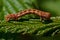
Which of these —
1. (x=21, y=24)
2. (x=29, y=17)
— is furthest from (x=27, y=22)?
(x=29, y=17)

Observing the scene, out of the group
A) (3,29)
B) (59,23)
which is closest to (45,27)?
(59,23)

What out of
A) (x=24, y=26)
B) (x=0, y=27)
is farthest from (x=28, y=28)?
(x=0, y=27)

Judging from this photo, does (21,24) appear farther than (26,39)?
Yes

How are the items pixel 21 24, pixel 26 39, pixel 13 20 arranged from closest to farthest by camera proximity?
1. pixel 26 39
2. pixel 21 24
3. pixel 13 20

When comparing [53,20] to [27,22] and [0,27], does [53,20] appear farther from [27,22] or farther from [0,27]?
[0,27]

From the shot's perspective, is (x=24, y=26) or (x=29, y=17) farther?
(x=29, y=17)

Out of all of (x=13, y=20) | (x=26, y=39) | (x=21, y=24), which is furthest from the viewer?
(x=13, y=20)

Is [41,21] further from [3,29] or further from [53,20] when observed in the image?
[3,29]
